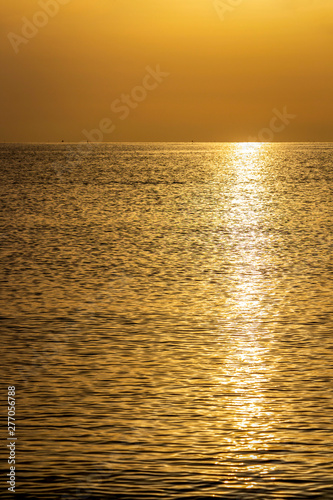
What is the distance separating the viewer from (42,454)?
17.5 metres

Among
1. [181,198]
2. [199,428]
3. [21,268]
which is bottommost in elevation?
[199,428]

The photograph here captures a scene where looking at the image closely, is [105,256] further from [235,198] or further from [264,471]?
[235,198]

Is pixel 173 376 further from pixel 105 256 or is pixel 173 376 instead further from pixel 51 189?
pixel 51 189

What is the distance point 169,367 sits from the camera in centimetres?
2364

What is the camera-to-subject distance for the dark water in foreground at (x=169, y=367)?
54.2 feet

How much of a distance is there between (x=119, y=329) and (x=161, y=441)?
1060cm

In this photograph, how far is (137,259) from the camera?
4581 cm

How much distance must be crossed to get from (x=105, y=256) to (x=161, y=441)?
96.1ft

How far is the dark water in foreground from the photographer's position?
54.2 ft

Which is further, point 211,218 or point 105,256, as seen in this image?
point 211,218

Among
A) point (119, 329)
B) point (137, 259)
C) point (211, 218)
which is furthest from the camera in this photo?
point (211, 218)

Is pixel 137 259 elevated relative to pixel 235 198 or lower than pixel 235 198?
lower

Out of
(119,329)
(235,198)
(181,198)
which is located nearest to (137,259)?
(119,329)

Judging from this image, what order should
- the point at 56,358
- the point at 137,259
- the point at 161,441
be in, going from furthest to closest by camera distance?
the point at 137,259, the point at 56,358, the point at 161,441
